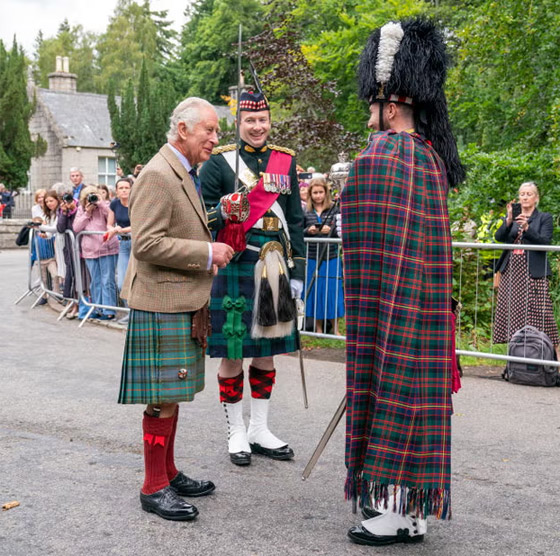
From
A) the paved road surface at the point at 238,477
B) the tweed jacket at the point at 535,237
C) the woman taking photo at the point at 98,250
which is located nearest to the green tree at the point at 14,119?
the woman taking photo at the point at 98,250

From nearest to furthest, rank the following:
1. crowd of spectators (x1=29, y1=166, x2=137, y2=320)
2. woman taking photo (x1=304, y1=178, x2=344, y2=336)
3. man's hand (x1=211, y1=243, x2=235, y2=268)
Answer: man's hand (x1=211, y1=243, x2=235, y2=268) < woman taking photo (x1=304, y1=178, x2=344, y2=336) < crowd of spectators (x1=29, y1=166, x2=137, y2=320)

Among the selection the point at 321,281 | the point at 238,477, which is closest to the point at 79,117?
the point at 321,281

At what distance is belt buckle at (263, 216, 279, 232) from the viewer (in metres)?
4.71

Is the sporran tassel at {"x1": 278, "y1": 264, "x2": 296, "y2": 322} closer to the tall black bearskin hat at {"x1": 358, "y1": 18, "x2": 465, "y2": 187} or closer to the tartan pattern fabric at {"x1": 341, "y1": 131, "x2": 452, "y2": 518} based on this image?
the tartan pattern fabric at {"x1": 341, "y1": 131, "x2": 452, "y2": 518}

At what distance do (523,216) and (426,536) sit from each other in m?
5.03

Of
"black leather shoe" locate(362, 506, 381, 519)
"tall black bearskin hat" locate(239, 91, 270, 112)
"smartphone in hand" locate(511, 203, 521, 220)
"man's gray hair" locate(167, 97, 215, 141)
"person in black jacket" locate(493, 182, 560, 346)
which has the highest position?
"tall black bearskin hat" locate(239, 91, 270, 112)

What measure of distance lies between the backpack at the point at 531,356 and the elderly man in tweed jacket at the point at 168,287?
402cm

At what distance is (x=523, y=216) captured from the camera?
8.08m

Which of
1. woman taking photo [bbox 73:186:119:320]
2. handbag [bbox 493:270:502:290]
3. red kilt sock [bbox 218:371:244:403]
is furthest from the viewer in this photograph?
woman taking photo [bbox 73:186:119:320]

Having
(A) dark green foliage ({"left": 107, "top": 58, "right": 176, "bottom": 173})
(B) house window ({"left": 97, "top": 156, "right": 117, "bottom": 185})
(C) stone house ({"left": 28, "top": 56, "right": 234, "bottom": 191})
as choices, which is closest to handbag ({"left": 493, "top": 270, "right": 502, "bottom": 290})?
(A) dark green foliage ({"left": 107, "top": 58, "right": 176, "bottom": 173})

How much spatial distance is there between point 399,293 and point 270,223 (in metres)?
1.50

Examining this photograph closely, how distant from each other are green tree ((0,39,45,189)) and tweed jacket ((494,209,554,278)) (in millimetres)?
26889

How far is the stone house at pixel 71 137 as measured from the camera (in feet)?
139

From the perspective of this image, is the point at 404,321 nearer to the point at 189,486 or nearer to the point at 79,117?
the point at 189,486
